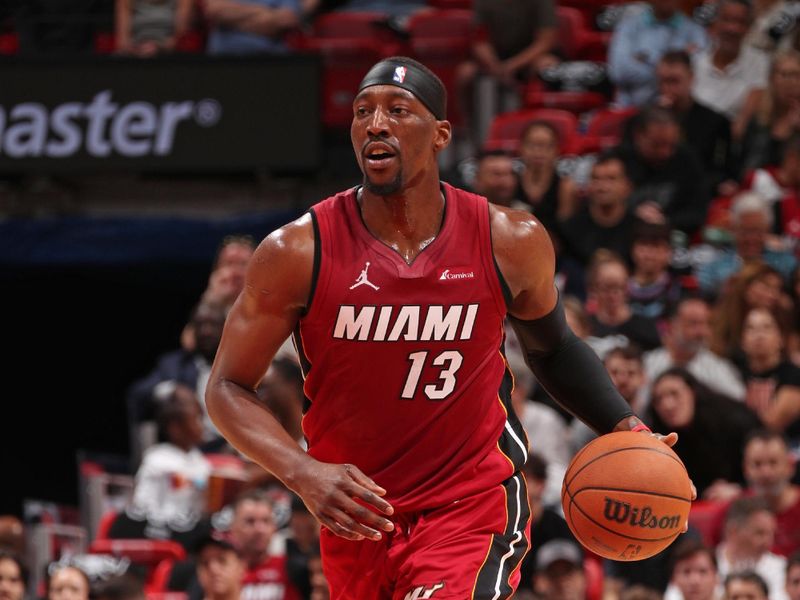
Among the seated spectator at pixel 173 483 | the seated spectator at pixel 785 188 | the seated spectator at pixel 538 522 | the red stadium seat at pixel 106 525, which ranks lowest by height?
the red stadium seat at pixel 106 525

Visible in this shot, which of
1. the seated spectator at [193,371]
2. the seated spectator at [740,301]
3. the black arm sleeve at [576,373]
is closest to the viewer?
the black arm sleeve at [576,373]

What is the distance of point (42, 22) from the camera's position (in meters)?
13.6

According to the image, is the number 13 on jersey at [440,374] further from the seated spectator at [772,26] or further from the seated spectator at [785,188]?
the seated spectator at [772,26]

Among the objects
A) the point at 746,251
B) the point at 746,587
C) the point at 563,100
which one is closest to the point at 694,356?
the point at 746,251

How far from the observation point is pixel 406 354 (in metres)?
4.83

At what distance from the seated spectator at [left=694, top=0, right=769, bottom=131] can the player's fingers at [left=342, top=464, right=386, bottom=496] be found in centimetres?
794

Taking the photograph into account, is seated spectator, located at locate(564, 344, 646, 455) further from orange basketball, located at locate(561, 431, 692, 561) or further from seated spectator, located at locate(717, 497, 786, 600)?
orange basketball, located at locate(561, 431, 692, 561)

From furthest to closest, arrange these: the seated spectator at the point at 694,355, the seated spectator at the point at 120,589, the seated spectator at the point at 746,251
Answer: the seated spectator at the point at 746,251, the seated spectator at the point at 694,355, the seated spectator at the point at 120,589

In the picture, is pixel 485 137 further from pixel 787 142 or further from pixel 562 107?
pixel 787 142

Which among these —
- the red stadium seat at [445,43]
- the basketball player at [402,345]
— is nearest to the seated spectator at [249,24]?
the red stadium seat at [445,43]

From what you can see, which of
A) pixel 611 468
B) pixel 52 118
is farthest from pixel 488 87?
pixel 611 468

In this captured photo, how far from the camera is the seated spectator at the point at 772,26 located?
39.5 feet

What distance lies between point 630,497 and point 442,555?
0.61m

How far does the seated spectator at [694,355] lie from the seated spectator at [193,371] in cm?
272
